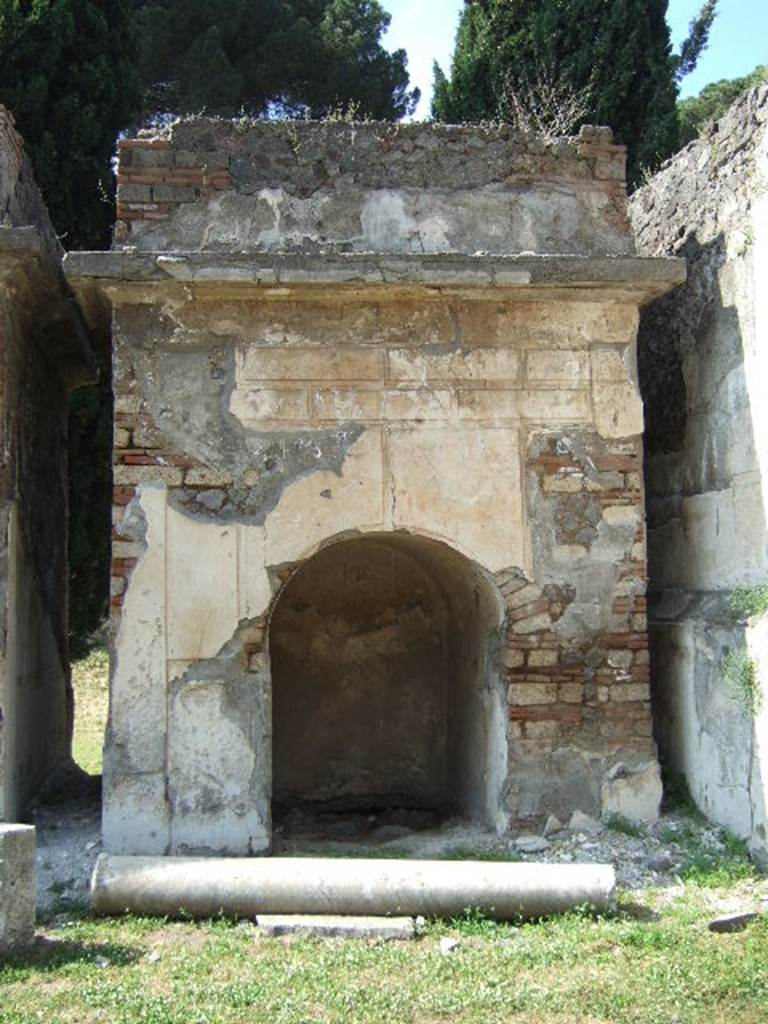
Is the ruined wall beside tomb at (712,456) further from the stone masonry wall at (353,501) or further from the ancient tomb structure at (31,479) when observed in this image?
the ancient tomb structure at (31,479)

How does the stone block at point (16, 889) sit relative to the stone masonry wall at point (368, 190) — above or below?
below

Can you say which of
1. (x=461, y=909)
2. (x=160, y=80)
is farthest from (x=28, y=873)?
(x=160, y=80)

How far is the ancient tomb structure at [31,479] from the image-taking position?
22.1 feet

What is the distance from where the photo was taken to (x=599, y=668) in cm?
684

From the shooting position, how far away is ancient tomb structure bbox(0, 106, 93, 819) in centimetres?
672

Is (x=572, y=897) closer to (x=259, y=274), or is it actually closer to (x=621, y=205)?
(x=259, y=274)

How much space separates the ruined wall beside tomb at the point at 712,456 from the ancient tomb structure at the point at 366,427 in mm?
423

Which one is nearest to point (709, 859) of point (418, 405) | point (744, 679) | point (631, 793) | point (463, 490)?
point (631, 793)

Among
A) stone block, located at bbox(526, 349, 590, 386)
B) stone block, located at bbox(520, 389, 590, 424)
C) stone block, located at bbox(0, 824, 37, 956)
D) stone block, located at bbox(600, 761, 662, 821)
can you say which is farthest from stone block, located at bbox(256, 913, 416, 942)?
stone block, located at bbox(526, 349, 590, 386)

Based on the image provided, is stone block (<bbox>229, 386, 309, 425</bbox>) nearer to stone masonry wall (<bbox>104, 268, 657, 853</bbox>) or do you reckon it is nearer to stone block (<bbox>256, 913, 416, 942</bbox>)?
stone masonry wall (<bbox>104, 268, 657, 853</bbox>)

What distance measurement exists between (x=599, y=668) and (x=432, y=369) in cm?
214

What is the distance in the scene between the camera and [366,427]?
681 centimetres

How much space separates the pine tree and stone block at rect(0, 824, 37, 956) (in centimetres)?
990

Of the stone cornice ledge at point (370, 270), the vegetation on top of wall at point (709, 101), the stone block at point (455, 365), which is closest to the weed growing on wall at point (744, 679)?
Answer: the stone block at point (455, 365)
